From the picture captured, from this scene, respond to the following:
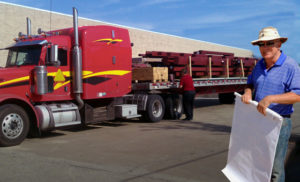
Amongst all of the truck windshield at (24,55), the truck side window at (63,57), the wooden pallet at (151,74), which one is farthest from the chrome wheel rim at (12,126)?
the wooden pallet at (151,74)

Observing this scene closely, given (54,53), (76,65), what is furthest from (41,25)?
(54,53)

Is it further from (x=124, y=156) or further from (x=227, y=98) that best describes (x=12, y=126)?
(x=227, y=98)

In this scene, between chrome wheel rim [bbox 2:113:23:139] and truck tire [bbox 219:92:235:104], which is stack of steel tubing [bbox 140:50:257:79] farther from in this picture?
chrome wheel rim [bbox 2:113:23:139]

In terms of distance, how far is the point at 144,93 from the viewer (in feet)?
39.7

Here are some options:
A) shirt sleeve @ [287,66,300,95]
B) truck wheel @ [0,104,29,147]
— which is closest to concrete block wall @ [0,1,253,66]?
truck wheel @ [0,104,29,147]

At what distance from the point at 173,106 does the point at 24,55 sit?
19.7ft

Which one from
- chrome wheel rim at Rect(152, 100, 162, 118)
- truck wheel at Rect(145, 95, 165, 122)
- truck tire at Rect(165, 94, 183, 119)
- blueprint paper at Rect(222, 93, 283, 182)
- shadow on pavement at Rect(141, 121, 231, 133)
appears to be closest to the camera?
blueprint paper at Rect(222, 93, 283, 182)

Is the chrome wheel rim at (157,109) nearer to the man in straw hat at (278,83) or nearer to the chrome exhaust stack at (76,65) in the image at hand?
the chrome exhaust stack at (76,65)

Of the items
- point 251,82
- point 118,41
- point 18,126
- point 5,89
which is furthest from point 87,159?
point 118,41

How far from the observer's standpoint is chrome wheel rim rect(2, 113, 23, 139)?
7.64 meters

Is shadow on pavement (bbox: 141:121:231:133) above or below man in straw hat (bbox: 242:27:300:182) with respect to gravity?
below

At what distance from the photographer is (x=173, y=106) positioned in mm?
12859

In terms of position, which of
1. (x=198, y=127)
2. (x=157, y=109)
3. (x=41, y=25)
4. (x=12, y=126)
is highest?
(x=41, y=25)

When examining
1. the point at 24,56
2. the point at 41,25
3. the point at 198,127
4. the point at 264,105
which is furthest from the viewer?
the point at 41,25
